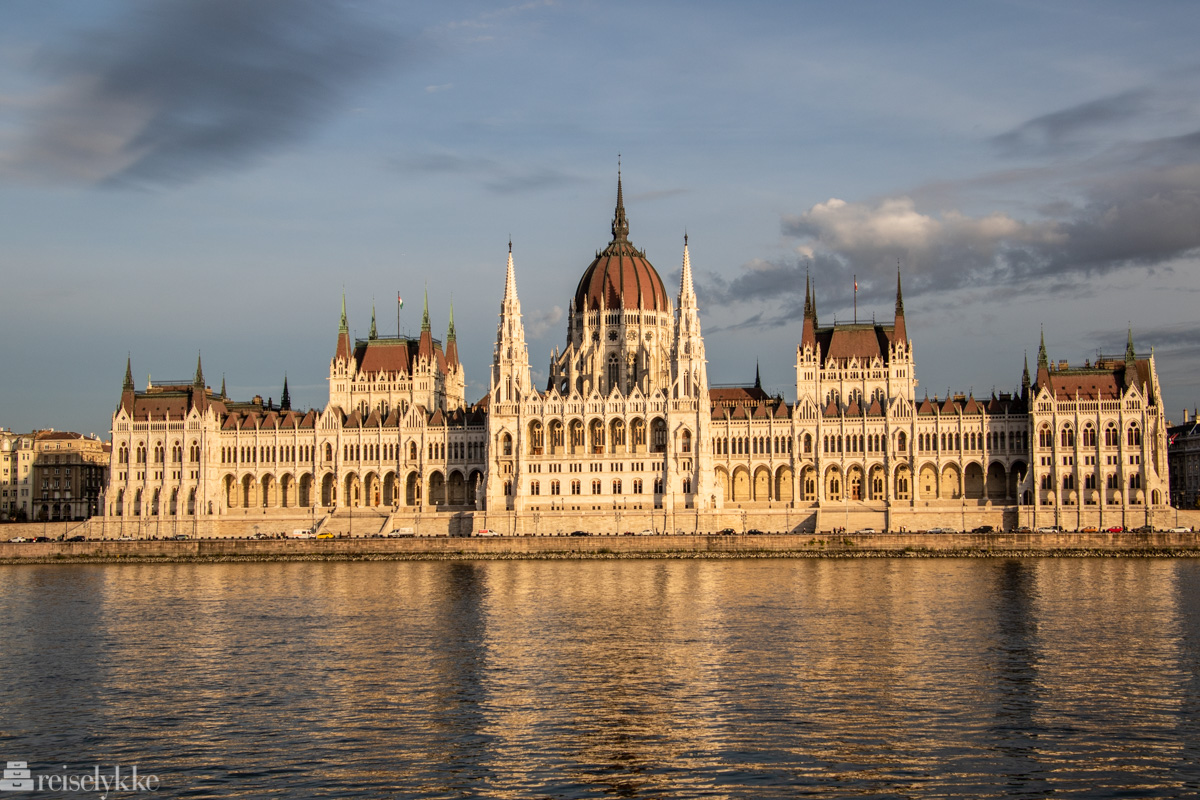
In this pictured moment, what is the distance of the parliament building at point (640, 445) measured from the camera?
→ 121375 mm

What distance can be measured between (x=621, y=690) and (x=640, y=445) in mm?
78937

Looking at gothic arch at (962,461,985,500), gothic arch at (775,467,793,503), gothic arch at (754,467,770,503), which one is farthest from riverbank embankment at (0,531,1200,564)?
gothic arch at (754,467,770,503)

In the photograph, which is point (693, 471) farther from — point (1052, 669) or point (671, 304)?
point (1052, 669)

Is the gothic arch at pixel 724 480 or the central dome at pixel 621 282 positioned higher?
the central dome at pixel 621 282

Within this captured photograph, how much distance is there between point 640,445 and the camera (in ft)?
417

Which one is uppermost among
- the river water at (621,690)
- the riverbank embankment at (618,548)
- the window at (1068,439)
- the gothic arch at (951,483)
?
the window at (1068,439)

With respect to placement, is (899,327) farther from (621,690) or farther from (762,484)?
(621,690)

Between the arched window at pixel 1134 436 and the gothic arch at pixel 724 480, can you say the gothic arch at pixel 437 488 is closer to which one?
the gothic arch at pixel 724 480

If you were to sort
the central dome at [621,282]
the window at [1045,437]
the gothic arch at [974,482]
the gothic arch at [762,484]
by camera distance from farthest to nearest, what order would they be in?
the central dome at [621,282] < the gothic arch at [762,484] < the gothic arch at [974,482] < the window at [1045,437]

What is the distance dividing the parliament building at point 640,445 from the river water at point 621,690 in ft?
130

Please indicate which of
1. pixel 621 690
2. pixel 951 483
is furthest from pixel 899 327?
pixel 621 690

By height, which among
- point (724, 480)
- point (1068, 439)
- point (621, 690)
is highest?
point (1068, 439)

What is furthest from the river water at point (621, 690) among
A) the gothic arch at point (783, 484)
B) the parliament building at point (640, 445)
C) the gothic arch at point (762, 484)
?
the gothic arch at point (762, 484)

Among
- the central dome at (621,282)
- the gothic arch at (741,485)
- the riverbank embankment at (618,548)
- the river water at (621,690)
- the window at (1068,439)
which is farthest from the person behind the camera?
the central dome at (621,282)
